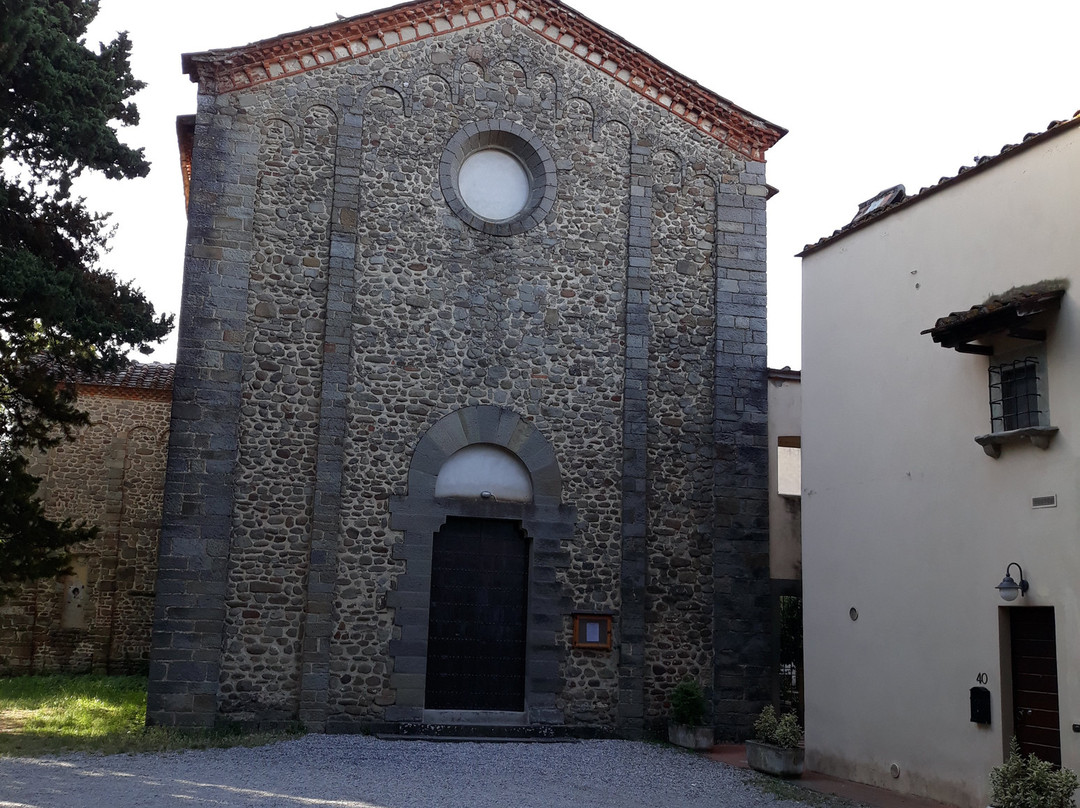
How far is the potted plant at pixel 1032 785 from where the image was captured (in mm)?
7426

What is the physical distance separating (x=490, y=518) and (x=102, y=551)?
8711mm

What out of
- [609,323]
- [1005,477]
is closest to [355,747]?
[609,323]

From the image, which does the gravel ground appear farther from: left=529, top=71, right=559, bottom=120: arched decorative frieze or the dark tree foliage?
left=529, top=71, right=559, bottom=120: arched decorative frieze

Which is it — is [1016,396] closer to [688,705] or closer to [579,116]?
[688,705]

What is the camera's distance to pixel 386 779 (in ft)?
32.1

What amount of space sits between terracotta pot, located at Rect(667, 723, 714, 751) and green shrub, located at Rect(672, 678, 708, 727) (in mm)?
87

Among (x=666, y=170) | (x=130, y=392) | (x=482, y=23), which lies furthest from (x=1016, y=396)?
(x=130, y=392)

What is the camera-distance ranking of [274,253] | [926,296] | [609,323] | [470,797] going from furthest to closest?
1. [609,323]
2. [274,253]
3. [926,296]
4. [470,797]

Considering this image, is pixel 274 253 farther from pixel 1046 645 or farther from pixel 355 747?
pixel 1046 645

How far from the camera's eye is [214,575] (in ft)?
41.0

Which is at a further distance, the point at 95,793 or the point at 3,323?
the point at 3,323

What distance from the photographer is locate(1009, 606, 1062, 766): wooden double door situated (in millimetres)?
8219

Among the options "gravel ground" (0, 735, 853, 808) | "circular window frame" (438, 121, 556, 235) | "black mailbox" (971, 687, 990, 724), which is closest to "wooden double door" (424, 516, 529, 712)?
"gravel ground" (0, 735, 853, 808)

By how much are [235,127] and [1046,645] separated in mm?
11125
